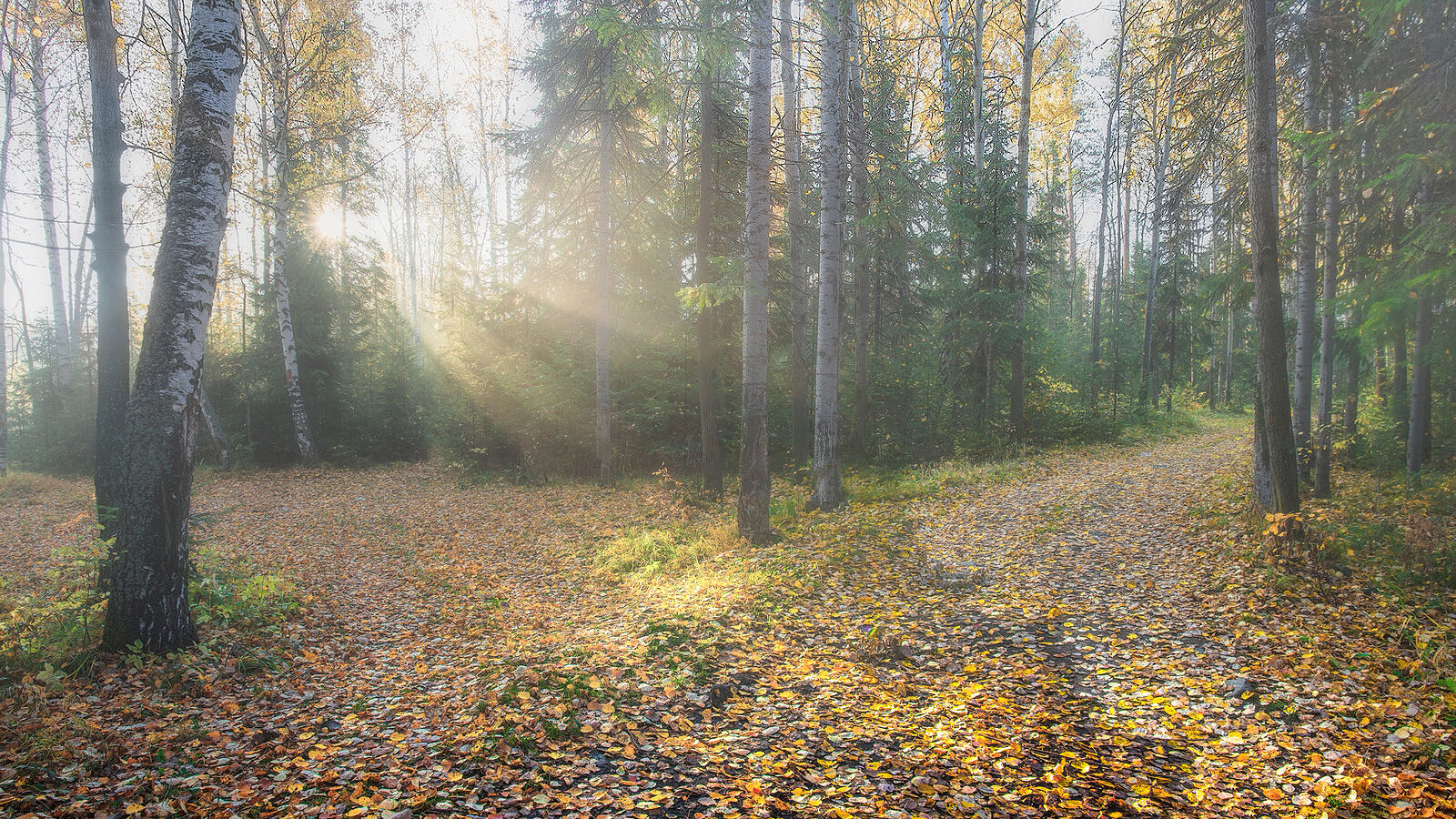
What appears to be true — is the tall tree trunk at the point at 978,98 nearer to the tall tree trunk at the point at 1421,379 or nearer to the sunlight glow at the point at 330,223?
the tall tree trunk at the point at 1421,379

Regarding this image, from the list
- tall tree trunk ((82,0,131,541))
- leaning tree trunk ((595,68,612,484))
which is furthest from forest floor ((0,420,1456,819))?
leaning tree trunk ((595,68,612,484))

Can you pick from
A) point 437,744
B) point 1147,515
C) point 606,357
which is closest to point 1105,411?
point 1147,515

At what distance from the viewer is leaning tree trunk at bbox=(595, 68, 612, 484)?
46.6ft

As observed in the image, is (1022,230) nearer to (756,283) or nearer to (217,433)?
(756,283)

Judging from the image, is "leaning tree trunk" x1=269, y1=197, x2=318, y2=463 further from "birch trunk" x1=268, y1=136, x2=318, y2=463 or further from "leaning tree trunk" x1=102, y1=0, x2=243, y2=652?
"leaning tree trunk" x1=102, y1=0, x2=243, y2=652

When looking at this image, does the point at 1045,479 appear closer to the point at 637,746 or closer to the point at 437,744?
the point at 637,746

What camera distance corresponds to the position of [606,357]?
14953 mm

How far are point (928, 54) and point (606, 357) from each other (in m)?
13.4

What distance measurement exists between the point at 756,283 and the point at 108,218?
22.4 feet

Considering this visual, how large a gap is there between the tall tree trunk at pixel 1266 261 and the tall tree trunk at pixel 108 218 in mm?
12026

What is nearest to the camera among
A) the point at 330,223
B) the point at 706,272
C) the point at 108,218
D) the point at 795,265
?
the point at 108,218

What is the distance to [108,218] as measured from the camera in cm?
550

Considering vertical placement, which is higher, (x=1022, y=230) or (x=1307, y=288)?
(x=1022, y=230)

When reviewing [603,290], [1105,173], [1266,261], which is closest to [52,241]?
[603,290]
